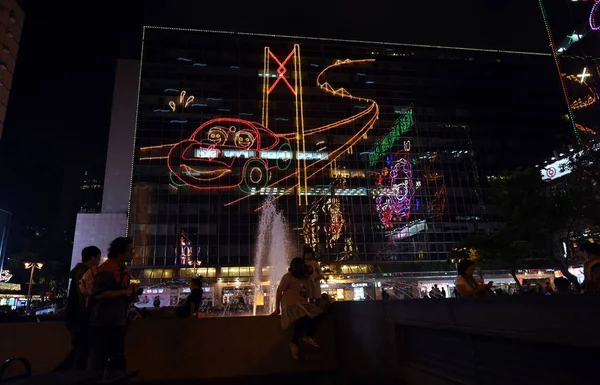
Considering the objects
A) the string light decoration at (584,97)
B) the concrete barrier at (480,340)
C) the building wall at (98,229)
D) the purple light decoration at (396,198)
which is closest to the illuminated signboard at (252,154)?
the purple light decoration at (396,198)

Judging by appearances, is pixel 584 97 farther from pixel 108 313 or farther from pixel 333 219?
pixel 108 313

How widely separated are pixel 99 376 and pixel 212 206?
137ft

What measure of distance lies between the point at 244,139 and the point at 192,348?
3987 centimetres

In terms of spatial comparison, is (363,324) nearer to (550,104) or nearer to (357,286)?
(357,286)

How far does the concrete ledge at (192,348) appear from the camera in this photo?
5.34 meters

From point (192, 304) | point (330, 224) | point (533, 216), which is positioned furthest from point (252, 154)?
point (192, 304)

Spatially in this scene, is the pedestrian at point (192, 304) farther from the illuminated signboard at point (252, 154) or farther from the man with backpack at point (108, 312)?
→ the illuminated signboard at point (252, 154)

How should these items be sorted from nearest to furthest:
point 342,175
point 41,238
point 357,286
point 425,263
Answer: point 357,286 < point 425,263 < point 342,175 < point 41,238

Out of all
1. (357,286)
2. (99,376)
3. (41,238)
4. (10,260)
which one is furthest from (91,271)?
(41,238)

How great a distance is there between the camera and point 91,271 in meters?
4.17

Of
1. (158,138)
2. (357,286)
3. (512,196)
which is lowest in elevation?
(357,286)

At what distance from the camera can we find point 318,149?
46625 mm

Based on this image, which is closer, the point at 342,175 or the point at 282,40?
the point at 342,175

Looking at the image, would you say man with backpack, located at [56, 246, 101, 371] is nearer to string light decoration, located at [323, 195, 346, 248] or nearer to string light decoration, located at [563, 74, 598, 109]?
string light decoration, located at [563, 74, 598, 109]
